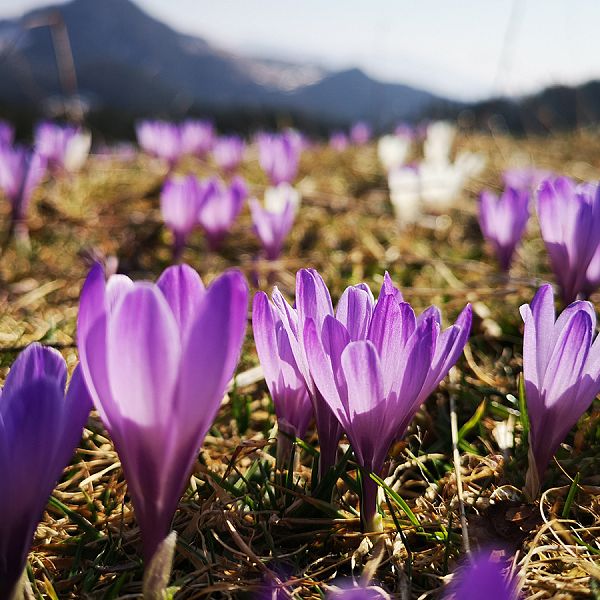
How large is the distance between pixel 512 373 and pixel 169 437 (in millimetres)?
1090

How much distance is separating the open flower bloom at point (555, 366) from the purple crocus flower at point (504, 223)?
1.16 metres

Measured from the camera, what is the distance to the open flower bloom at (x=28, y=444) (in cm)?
71

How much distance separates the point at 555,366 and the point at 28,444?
0.74 m

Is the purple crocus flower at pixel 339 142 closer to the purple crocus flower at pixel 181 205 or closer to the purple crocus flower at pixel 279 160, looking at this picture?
the purple crocus flower at pixel 279 160

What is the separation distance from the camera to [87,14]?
18150 cm

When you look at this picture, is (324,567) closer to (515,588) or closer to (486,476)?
(515,588)

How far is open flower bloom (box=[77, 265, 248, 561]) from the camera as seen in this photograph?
25.8 inches

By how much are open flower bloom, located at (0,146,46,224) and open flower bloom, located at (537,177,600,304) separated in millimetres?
2284

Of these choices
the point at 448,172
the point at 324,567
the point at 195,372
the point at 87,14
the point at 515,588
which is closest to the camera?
the point at 195,372

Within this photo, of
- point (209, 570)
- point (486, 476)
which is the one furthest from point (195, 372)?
point (486, 476)

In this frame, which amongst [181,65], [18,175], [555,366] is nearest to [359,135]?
[18,175]

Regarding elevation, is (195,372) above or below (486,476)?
above

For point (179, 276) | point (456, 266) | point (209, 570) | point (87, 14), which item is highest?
point (87, 14)

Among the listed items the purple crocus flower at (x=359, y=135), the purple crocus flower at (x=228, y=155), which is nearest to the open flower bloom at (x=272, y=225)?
the purple crocus flower at (x=228, y=155)
